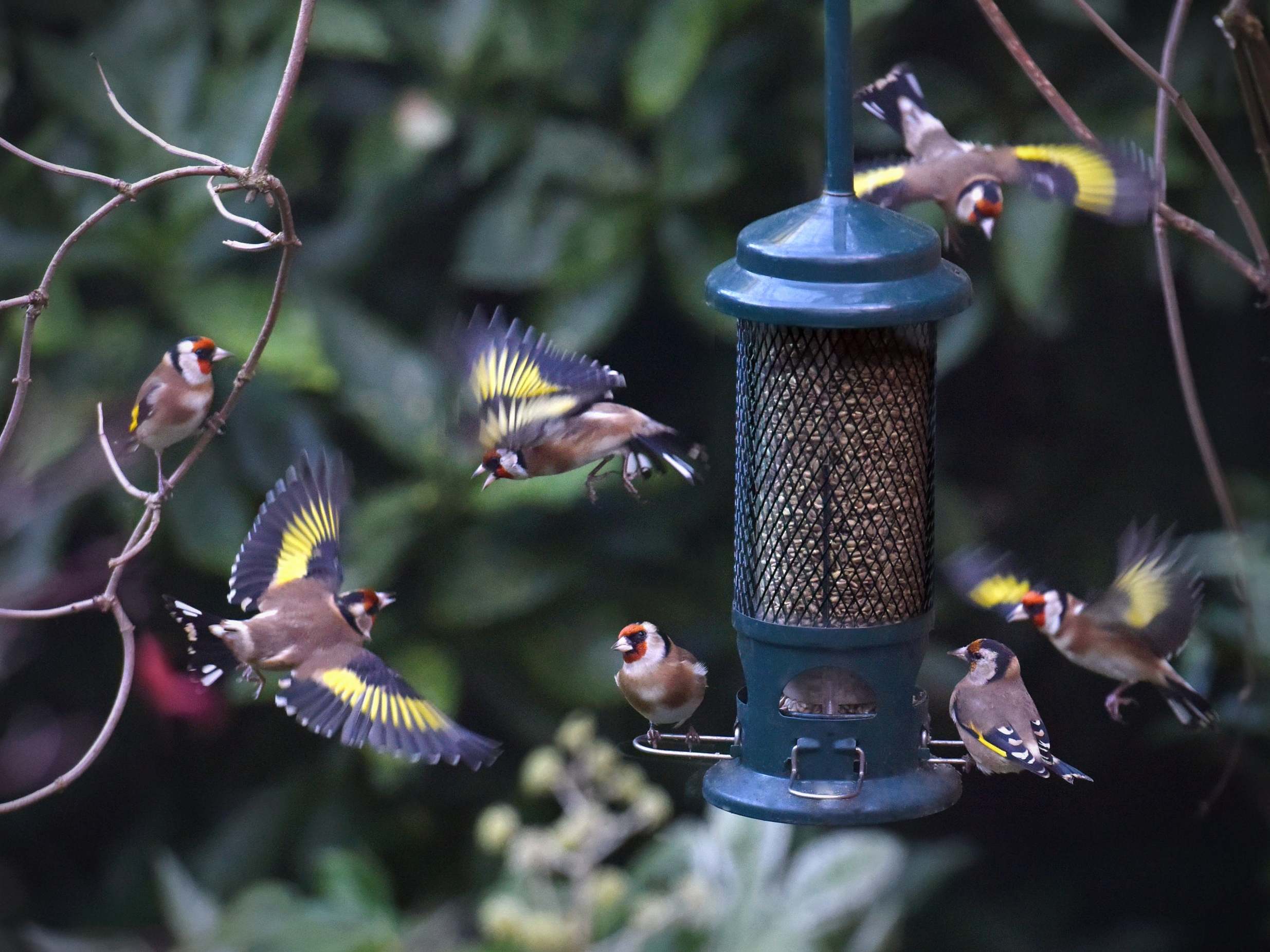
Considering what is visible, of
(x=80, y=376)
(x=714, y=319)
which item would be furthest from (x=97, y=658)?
(x=714, y=319)

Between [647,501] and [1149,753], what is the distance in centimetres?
313

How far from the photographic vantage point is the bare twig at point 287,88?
1895mm

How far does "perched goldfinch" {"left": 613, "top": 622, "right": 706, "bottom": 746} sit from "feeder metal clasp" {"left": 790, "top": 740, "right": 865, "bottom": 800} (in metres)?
0.22

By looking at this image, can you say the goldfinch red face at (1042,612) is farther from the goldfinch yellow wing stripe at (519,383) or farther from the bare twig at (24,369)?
the bare twig at (24,369)

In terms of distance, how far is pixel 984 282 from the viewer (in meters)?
4.09

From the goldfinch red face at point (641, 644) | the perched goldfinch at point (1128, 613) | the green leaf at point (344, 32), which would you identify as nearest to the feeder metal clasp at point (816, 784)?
the goldfinch red face at point (641, 644)

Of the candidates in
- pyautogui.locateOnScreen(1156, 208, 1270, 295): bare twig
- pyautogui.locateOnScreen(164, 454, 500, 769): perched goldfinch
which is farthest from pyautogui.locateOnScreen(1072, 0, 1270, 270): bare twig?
pyautogui.locateOnScreen(164, 454, 500, 769): perched goldfinch

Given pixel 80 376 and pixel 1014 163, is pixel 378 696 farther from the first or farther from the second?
pixel 80 376

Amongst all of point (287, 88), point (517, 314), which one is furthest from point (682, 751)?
point (517, 314)

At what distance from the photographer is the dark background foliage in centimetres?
411

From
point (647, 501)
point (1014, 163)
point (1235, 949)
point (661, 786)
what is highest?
point (1014, 163)

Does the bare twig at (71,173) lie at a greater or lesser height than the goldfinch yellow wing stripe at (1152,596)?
greater

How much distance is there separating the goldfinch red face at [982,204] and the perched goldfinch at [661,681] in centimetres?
81

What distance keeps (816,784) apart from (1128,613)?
63cm
